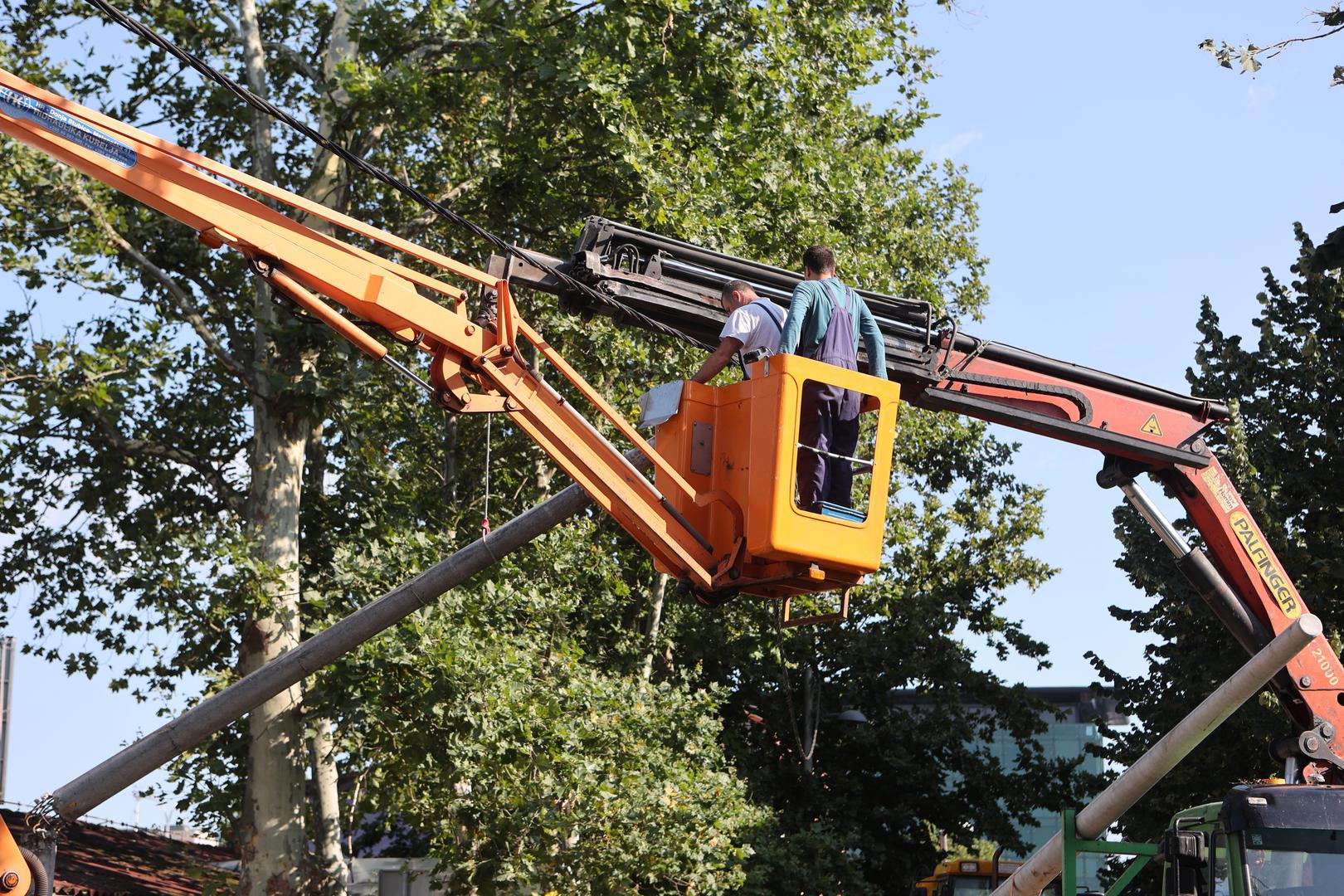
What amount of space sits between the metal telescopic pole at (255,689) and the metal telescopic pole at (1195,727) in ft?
15.0

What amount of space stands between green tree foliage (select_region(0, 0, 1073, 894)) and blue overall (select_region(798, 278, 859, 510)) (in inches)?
366

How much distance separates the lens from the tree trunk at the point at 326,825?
63.2 ft

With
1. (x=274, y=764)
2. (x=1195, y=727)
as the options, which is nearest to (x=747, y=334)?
(x=1195, y=727)

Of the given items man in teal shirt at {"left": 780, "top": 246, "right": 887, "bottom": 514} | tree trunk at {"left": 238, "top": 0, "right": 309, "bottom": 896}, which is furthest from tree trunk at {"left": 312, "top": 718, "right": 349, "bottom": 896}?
man in teal shirt at {"left": 780, "top": 246, "right": 887, "bottom": 514}

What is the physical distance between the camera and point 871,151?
91.1 feet

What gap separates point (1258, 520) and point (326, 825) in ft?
42.6

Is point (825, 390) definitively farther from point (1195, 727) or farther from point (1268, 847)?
point (1268, 847)

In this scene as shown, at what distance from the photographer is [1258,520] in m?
19.7

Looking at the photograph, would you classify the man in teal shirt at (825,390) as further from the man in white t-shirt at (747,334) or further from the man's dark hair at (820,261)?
the man in white t-shirt at (747,334)

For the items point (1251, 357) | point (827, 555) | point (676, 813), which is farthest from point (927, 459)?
point (827, 555)

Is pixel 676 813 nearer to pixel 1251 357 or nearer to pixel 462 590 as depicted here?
pixel 462 590

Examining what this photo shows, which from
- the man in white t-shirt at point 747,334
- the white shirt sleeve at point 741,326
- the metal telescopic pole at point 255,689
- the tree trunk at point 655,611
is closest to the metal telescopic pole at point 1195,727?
the man in white t-shirt at point 747,334

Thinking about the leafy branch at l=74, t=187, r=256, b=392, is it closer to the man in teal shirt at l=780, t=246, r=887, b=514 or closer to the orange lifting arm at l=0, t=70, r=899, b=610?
the orange lifting arm at l=0, t=70, r=899, b=610

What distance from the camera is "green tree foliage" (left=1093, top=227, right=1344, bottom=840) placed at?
65.2 ft
